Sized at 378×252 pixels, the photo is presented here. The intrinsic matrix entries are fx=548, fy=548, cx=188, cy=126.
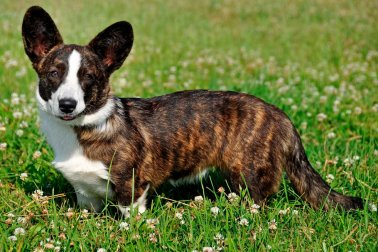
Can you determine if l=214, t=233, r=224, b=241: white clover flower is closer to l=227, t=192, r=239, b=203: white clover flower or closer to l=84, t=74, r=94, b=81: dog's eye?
l=227, t=192, r=239, b=203: white clover flower

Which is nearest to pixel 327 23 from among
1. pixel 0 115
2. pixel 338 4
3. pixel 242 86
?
pixel 338 4

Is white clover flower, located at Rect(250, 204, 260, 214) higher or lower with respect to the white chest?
lower

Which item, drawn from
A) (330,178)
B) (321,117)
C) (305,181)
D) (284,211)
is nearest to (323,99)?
(321,117)

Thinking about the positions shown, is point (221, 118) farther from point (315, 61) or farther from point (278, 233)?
point (315, 61)

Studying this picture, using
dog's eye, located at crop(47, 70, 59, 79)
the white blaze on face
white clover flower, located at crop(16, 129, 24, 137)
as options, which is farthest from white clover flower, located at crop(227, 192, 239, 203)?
white clover flower, located at crop(16, 129, 24, 137)

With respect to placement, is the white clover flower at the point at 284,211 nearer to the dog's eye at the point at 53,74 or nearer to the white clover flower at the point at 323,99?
the dog's eye at the point at 53,74

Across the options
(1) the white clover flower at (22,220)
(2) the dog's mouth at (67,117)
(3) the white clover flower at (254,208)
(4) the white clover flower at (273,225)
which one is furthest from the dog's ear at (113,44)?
(4) the white clover flower at (273,225)

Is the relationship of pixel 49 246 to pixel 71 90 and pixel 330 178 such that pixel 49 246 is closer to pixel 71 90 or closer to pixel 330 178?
pixel 71 90

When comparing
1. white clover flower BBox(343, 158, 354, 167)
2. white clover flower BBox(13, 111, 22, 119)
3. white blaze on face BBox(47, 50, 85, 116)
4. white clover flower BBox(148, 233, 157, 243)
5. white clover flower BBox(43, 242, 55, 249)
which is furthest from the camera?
white clover flower BBox(13, 111, 22, 119)

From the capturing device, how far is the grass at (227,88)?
4047 mm

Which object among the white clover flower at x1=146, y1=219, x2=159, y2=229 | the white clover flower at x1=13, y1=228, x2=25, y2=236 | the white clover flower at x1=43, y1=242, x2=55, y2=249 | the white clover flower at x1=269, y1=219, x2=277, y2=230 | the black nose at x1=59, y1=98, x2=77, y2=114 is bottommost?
the white clover flower at x1=269, y1=219, x2=277, y2=230

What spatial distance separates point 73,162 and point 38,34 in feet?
3.61

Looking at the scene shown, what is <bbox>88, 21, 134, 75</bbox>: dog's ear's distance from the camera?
4512 millimetres

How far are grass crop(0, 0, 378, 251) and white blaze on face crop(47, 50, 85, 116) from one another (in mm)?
796
